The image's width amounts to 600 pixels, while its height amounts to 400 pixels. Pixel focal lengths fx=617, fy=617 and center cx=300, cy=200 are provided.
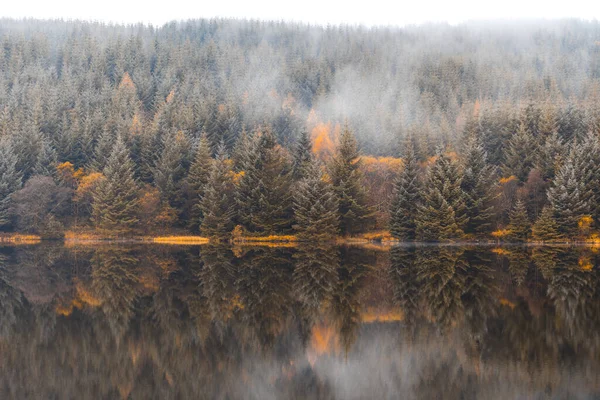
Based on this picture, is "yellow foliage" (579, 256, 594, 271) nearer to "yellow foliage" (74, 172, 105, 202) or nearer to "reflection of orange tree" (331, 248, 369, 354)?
"reflection of orange tree" (331, 248, 369, 354)

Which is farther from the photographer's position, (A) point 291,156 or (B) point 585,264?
(A) point 291,156

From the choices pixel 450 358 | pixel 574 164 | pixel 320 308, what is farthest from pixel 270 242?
pixel 450 358

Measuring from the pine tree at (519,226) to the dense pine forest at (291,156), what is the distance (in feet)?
0.44

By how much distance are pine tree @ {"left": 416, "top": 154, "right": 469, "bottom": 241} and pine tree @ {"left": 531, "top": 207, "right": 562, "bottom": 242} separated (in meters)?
6.63

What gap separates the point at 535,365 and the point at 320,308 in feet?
27.2

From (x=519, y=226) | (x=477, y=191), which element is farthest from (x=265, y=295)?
(x=519, y=226)

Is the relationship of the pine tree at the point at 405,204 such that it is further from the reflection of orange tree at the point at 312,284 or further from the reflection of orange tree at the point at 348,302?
the reflection of orange tree at the point at 348,302

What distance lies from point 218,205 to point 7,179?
26.0m

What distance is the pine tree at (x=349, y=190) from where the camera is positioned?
61.9 meters

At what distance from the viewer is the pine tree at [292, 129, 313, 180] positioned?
6888 centimetres

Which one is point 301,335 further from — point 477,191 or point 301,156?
point 301,156

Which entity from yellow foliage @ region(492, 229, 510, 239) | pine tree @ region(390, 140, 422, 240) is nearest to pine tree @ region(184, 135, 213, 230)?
pine tree @ region(390, 140, 422, 240)

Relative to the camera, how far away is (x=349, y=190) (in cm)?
6250

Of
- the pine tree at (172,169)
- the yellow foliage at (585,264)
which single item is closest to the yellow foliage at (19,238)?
the pine tree at (172,169)
